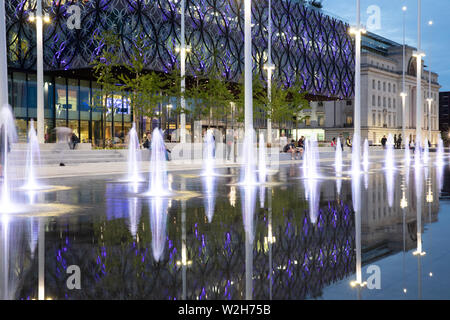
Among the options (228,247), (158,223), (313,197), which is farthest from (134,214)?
(313,197)

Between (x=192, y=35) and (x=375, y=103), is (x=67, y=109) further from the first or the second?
(x=375, y=103)

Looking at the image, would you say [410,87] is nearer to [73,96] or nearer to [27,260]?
[73,96]

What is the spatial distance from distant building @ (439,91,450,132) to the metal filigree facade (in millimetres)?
104710

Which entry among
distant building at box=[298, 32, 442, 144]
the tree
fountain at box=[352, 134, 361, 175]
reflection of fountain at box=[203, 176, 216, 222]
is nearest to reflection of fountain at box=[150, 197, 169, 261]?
reflection of fountain at box=[203, 176, 216, 222]

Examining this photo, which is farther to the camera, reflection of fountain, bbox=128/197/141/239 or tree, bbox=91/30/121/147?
tree, bbox=91/30/121/147

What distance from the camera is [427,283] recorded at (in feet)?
15.8

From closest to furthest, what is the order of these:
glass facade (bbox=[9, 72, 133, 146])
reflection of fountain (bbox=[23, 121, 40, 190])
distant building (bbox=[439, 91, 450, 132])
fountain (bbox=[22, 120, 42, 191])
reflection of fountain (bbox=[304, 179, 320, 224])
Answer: reflection of fountain (bbox=[304, 179, 320, 224]), fountain (bbox=[22, 120, 42, 191]), reflection of fountain (bbox=[23, 121, 40, 190]), glass facade (bbox=[9, 72, 133, 146]), distant building (bbox=[439, 91, 450, 132])

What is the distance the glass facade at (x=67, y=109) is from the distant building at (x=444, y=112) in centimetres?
12819

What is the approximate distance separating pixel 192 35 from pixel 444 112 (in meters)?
135

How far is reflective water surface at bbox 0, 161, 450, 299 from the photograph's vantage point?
4812 millimetres

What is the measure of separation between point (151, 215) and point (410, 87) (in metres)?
113

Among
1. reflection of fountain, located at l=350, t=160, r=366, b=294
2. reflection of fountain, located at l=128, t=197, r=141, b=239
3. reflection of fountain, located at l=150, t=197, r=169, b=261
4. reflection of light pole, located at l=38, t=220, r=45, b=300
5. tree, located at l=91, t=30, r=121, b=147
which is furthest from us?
tree, located at l=91, t=30, r=121, b=147

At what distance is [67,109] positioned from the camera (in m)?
46.0

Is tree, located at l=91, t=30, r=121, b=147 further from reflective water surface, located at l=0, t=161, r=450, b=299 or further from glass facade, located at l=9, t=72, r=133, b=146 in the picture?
reflective water surface, located at l=0, t=161, r=450, b=299
